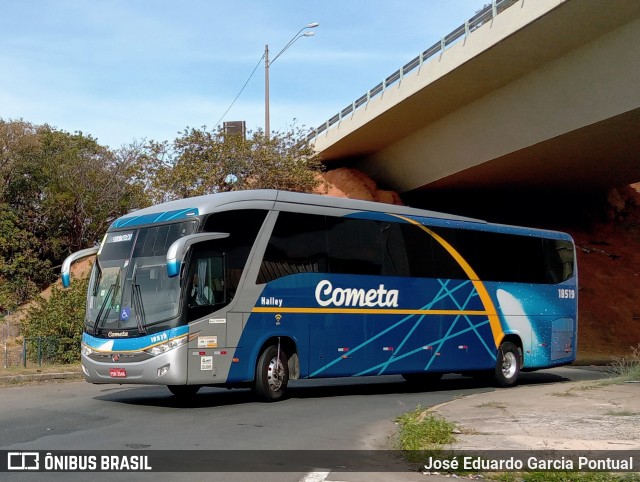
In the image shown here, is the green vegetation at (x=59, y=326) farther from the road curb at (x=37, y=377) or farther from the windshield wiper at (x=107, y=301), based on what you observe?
the windshield wiper at (x=107, y=301)

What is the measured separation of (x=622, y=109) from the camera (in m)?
23.3

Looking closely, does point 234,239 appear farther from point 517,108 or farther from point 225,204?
point 517,108

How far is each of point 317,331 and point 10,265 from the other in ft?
98.5

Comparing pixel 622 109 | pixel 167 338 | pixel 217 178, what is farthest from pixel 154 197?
pixel 167 338

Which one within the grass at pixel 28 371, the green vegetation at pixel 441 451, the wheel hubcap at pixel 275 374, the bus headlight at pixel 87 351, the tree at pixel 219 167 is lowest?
the green vegetation at pixel 441 451

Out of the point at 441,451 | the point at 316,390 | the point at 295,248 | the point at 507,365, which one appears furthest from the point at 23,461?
the point at 507,365

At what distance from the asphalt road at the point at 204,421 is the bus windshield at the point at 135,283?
59.4 inches

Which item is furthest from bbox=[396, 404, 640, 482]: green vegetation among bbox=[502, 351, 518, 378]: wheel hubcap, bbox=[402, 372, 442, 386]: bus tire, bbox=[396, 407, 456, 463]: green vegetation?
bbox=[502, 351, 518, 378]: wheel hubcap

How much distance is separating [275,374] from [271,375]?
10 centimetres

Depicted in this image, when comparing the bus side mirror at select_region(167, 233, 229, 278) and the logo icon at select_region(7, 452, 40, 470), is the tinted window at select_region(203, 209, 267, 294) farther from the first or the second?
the logo icon at select_region(7, 452, 40, 470)

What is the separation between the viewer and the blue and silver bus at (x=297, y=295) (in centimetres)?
1385

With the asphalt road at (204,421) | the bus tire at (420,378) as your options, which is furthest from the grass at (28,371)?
the bus tire at (420,378)

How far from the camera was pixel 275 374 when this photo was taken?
1508 centimetres

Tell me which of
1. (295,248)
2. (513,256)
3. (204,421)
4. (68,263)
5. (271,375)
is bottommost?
(204,421)
